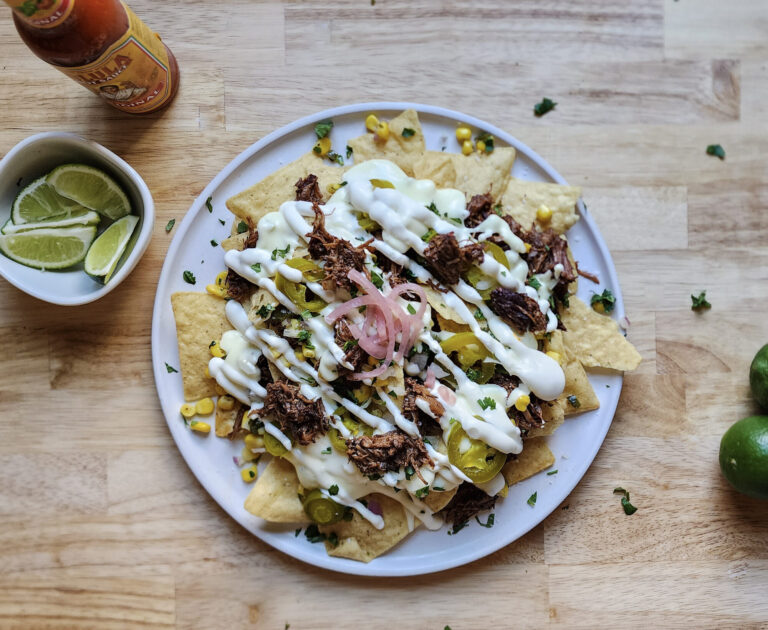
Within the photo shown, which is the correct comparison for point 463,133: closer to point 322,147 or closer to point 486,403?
point 322,147

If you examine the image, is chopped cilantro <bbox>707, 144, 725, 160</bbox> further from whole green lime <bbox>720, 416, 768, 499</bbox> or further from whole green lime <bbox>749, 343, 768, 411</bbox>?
whole green lime <bbox>720, 416, 768, 499</bbox>

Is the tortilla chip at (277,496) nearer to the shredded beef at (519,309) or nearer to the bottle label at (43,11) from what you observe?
the shredded beef at (519,309)

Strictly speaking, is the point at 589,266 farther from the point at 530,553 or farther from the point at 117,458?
the point at 117,458

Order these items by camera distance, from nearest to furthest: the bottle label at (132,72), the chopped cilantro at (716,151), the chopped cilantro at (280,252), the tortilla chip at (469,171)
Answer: the bottle label at (132,72) → the chopped cilantro at (280,252) → the tortilla chip at (469,171) → the chopped cilantro at (716,151)

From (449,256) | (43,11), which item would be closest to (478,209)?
(449,256)

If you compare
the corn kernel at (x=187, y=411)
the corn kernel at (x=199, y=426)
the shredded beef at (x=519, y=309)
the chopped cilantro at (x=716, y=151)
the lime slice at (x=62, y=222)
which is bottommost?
the corn kernel at (x=199, y=426)

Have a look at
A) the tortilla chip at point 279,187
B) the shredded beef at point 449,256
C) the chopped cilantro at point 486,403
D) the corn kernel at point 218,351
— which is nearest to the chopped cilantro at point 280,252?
the tortilla chip at point 279,187

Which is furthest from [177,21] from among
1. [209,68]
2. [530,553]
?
[530,553]
